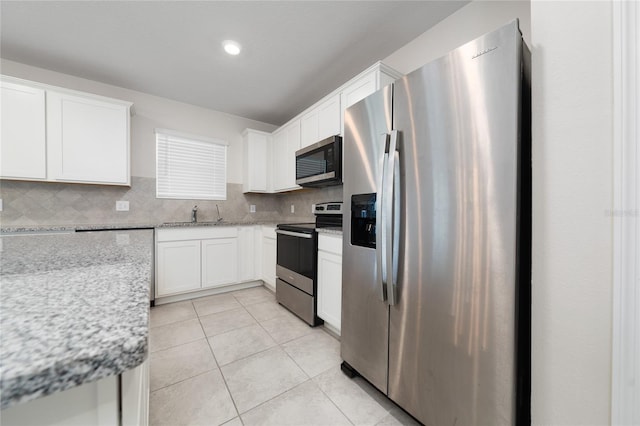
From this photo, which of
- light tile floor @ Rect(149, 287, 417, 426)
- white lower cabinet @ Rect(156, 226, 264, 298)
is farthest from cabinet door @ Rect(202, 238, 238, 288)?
light tile floor @ Rect(149, 287, 417, 426)

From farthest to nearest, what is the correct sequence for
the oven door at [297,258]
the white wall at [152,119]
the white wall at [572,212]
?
the white wall at [152,119] < the oven door at [297,258] < the white wall at [572,212]

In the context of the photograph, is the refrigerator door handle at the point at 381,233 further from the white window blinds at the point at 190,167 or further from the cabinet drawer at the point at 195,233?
the white window blinds at the point at 190,167

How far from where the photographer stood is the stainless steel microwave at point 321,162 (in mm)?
2332

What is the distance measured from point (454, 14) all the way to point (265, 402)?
9.58ft

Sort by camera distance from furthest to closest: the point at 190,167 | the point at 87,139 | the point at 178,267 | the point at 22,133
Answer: the point at 190,167 < the point at 178,267 < the point at 87,139 < the point at 22,133

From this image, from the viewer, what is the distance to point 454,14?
72.7 inches

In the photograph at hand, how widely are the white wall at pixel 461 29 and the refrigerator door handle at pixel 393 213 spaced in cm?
122

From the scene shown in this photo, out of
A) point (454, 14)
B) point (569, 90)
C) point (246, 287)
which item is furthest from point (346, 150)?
point (246, 287)

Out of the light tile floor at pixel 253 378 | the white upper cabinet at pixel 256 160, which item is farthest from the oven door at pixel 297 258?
the white upper cabinet at pixel 256 160

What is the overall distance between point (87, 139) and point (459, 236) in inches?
135

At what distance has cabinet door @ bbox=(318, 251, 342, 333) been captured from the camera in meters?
1.99

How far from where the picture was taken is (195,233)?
2.93 meters

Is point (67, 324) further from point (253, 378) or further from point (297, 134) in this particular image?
point (297, 134)

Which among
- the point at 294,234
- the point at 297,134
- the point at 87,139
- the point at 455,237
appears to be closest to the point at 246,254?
the point at 294,234
